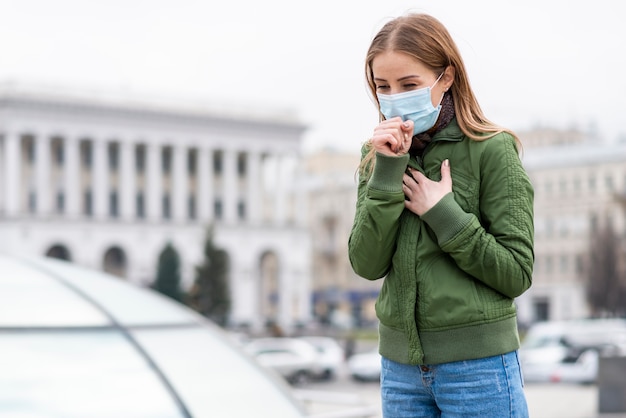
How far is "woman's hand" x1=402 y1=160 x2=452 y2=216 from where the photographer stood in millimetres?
2686

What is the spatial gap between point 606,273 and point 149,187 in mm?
32841

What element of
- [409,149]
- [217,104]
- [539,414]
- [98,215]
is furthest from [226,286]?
[409,149]

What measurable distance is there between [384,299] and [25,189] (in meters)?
79.8

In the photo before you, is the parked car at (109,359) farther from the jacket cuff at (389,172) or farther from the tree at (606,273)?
the tree at (606,273)

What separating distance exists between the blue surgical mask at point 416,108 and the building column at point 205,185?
84.3 meters

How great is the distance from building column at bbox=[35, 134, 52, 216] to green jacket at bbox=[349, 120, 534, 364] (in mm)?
78899

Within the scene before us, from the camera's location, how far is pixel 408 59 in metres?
2.73

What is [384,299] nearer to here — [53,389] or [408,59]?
[408,59]

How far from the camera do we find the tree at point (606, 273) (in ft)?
224

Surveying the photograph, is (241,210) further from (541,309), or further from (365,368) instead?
(365,368)

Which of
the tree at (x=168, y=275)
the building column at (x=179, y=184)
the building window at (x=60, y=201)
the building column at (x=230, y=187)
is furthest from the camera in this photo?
the building column at (x=230, y=187)

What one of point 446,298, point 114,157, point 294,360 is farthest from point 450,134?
point 114,157

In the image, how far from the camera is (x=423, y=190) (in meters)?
2.71

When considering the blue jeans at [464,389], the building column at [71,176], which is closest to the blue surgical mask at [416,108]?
the blue jeans at [464,389]
